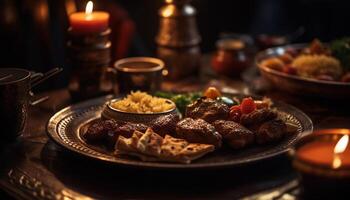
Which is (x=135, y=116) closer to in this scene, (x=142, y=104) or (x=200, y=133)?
(x=142, y=104)

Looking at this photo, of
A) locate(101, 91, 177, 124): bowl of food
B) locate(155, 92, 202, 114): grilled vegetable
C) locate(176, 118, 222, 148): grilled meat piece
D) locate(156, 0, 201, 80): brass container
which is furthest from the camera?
locate(156, 0, 201, 80): brass container

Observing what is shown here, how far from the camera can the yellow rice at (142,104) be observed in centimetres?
190

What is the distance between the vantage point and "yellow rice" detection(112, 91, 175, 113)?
190cm

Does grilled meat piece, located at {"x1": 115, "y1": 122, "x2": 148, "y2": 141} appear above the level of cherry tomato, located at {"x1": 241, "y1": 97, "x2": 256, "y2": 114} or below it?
below

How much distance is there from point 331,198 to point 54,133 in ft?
3.03

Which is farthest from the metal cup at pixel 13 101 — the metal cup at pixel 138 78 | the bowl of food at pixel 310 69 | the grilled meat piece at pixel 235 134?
the bowl of food at pixel 310 69

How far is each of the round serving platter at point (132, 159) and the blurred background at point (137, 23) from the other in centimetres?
157

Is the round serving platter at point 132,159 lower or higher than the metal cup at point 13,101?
lower

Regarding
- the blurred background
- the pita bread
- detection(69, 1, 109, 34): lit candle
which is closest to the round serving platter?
the pita bread

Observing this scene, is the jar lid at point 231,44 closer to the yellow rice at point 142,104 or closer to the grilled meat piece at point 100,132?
the yellow rice at point 142,104

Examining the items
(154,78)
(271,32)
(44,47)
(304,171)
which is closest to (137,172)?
(304,171)

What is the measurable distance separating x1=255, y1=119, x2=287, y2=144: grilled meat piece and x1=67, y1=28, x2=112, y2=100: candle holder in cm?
92

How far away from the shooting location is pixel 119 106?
1926 mm

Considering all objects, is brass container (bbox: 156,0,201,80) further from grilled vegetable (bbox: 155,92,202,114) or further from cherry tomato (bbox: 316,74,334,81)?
cherry tomato (bbox: 316,74,334,81)
